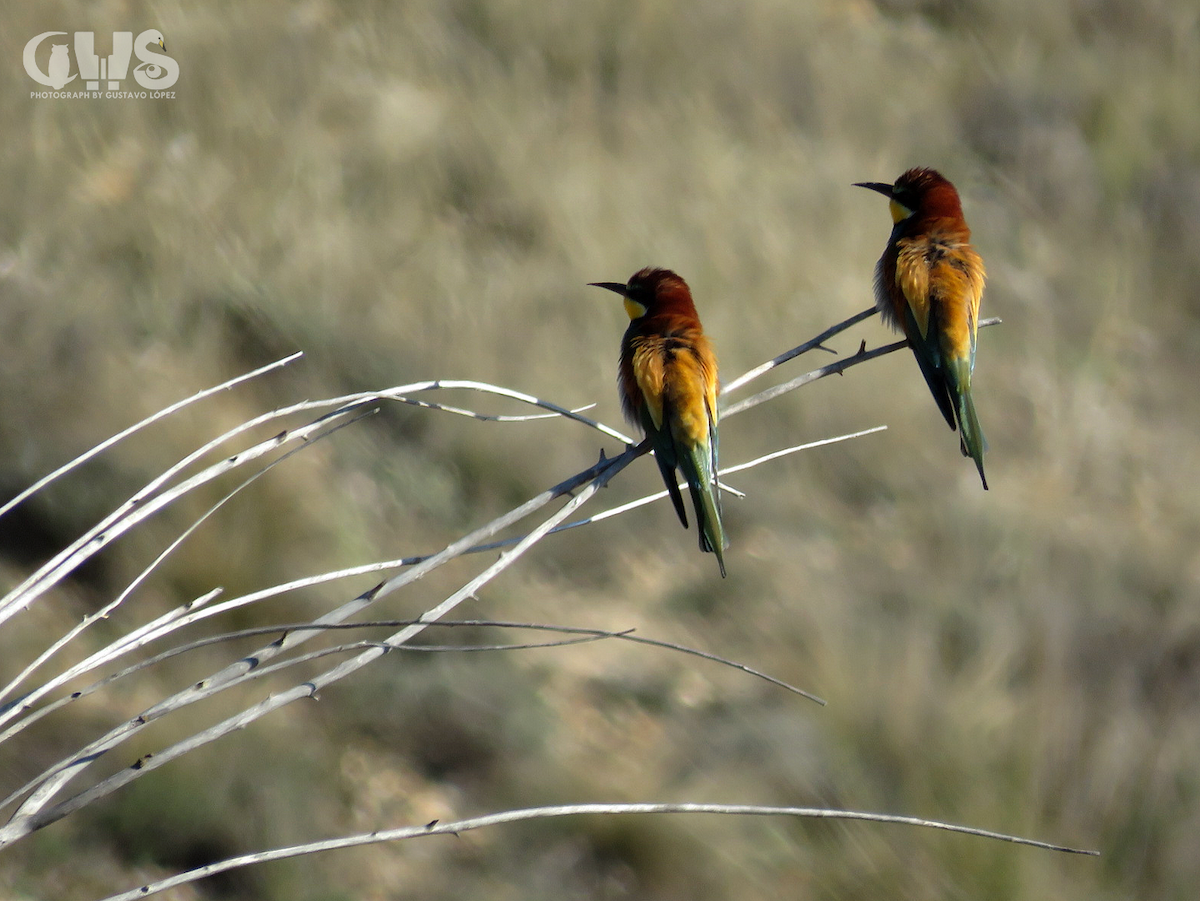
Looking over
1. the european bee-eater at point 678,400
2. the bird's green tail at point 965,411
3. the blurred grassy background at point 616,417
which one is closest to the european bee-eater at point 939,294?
the bird's green tail at point 965,411

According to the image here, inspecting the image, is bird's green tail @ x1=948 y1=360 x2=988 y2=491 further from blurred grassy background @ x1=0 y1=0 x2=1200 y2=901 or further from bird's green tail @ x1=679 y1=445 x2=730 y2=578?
blurred grassy background @ x1=0 y1=0 x2=1200 y2=901

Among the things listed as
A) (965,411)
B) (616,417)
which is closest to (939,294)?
(965,411)

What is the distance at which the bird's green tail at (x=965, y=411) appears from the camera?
6.35ft

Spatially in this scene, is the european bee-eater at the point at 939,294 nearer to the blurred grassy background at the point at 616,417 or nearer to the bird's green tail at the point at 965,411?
the bird's green tail at the point at 965,411

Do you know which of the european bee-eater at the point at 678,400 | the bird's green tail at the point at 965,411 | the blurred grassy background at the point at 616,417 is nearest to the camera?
the bird's green tail at the point at 965,411

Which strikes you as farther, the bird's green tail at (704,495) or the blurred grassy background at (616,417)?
the blurred grassy background at (616,417)

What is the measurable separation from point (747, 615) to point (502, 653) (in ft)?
3.01

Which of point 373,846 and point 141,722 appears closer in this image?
point 141,722

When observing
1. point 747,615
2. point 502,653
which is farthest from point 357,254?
point 747,615

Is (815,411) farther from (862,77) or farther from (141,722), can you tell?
(141,722)

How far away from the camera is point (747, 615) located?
386 centimetres

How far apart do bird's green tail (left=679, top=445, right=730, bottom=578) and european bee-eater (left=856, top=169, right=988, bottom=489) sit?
18.3 inches

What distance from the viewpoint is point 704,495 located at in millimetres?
2037

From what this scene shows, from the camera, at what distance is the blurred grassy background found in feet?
9.82
